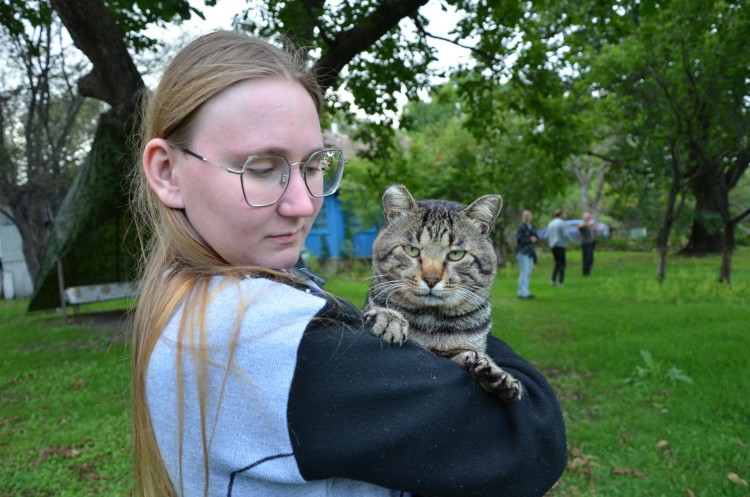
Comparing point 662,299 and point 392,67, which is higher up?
point 392,67

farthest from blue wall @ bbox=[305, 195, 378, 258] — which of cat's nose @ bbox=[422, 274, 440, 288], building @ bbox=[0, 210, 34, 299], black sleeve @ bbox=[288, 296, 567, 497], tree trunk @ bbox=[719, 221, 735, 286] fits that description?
black sleeve @ bbox=[288, 296, 567, 497]

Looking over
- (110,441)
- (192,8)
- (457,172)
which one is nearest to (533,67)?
(192,8)

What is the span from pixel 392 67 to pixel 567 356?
4354mm

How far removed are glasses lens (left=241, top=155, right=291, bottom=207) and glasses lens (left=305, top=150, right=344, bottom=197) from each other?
0.10 meters

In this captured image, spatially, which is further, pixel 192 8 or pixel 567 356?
pixel 567 356

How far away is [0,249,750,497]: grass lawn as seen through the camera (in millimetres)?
4227

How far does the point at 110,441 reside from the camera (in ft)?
16.4

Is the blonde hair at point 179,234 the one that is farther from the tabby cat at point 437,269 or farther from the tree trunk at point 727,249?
the tree trunk at point 727,249

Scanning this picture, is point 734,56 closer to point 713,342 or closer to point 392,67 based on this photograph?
point 713,342

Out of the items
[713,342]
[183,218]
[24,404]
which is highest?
[183,218]

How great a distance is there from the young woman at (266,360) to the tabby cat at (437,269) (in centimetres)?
55

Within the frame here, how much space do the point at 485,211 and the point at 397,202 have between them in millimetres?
365

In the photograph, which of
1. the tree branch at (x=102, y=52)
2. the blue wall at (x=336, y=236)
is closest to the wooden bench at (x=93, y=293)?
the tree branch at (x=102, y=52)

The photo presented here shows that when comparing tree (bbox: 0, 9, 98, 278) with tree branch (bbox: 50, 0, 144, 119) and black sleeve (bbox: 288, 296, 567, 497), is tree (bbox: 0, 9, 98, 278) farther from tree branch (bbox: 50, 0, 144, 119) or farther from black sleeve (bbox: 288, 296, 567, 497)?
black sleeve (bbox: 288, 296, 567, 497)
